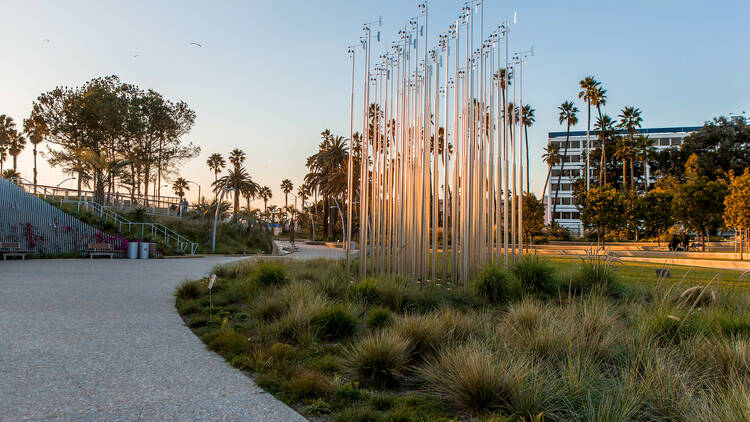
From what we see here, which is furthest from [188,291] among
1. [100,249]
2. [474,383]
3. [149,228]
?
[149,228]

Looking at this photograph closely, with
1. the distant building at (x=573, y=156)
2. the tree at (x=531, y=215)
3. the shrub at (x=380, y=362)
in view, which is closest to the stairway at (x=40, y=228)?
the shrub at (x=380, y=362)

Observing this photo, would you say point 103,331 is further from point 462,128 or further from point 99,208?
point 99,208

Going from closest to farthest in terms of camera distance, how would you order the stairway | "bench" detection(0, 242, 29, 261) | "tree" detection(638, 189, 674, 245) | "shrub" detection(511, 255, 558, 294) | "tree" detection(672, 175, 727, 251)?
"shrub" detection(511, 255, 558, 294) < "bench" detection(0, 242, 29, 261) < the stairway < "tree" detection(672, 175, 727, 251) < "tree" detection(638, 189, 674, 245)

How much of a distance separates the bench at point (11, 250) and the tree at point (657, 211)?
140 ft

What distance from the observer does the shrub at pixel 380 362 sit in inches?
190

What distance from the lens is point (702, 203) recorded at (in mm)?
37688

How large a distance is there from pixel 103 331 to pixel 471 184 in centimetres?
772

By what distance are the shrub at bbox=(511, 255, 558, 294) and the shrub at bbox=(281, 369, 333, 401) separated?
588cm

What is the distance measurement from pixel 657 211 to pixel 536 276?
3834 cm

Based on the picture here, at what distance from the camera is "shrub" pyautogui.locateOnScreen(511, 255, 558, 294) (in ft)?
31.3

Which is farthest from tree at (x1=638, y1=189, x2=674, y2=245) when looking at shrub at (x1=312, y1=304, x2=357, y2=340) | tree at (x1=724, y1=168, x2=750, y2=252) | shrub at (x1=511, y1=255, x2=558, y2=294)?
shrub at (x1=312, y1=304, x2=357, y2=340)

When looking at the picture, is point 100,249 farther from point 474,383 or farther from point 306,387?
point 474,383

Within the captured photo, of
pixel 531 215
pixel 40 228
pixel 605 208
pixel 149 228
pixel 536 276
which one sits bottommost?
pixel 536 276

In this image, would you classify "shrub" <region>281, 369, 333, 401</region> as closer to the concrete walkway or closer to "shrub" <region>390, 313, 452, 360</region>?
the concrete walkway
